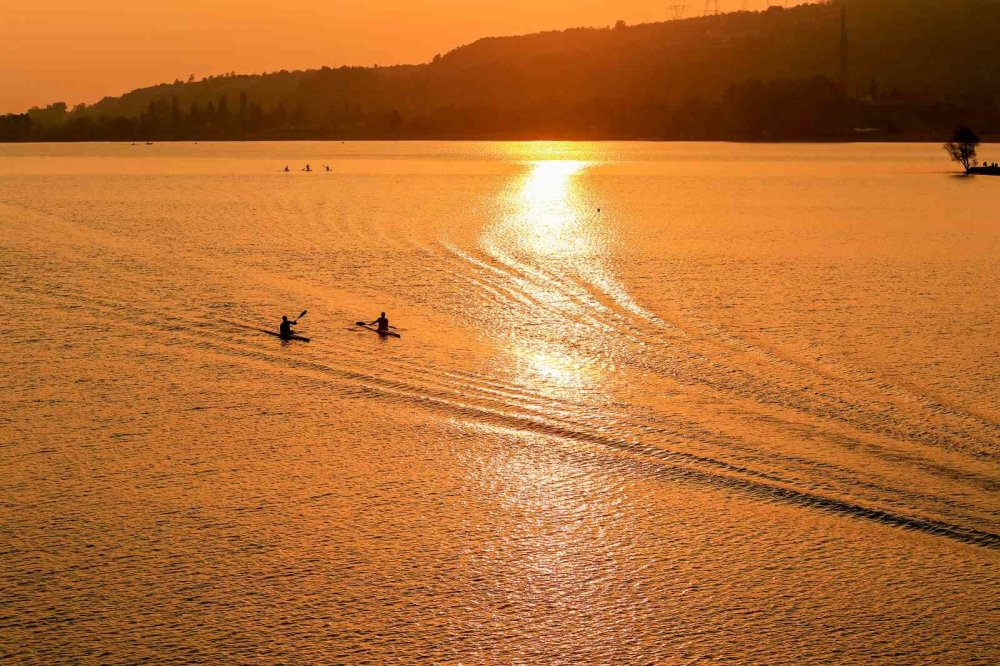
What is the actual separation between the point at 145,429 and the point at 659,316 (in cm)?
1796

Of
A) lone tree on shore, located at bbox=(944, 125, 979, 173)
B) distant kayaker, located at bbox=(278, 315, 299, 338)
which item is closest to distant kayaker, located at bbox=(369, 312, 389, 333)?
distant kayaker, located at bbox=(278, 315, 299, 338)

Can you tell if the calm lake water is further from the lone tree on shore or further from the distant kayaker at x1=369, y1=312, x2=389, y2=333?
the lone tree on shore

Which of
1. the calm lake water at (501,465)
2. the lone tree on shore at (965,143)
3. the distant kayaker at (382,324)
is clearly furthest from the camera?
the lone tree on shore at (965,143)

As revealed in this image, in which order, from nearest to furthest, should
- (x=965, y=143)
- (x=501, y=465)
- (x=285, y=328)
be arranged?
(x=501, y=465), (x=285, y=328), (x=965, y=143)

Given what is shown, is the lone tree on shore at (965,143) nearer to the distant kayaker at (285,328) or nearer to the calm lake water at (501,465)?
the calm lake water at (501,465)

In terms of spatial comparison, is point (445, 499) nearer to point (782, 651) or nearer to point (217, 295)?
point (782, 651)

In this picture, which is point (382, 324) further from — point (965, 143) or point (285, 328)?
Answer: point (965, 143)

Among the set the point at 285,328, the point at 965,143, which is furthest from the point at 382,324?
the point at 965,143

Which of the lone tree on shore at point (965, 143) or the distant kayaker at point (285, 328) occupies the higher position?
the lone tree on shore at point (965, 143)

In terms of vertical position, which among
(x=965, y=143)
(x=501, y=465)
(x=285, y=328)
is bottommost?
(x=501, y=465)

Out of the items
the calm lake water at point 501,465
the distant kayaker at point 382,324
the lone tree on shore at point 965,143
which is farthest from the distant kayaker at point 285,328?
the lone tree on shore at point 965,143

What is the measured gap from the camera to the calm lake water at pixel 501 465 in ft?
47.3

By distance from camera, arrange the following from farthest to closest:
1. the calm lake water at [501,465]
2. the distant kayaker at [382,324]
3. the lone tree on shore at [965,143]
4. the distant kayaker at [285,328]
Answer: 1. the lone tree on shore at [965,143]
2. the distant kayaker at [382,324]
3. the distant kayaker at [285,328]
4. the calm lake water at [501,465]

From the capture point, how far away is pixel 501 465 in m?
20.4
